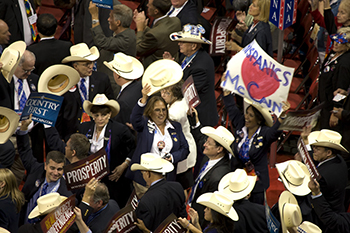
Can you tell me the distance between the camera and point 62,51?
6734 mm

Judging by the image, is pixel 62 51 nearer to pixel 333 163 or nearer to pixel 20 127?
pixel 20 127

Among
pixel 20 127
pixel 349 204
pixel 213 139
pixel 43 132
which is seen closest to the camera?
pixel 20 127

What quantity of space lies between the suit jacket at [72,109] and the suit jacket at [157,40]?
4.03 ft

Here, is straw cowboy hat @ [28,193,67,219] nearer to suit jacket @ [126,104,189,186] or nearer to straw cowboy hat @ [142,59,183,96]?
suit jacket @ [126,104,189,186]

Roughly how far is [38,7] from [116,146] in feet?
15.1

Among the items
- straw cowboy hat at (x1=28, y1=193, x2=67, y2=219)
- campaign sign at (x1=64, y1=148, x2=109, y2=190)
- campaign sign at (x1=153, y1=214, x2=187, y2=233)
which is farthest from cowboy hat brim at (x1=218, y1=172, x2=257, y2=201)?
straw cowboy hat at (x1=28, y1=193, x2=67, y2=219)

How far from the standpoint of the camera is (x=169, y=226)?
4.23 meters

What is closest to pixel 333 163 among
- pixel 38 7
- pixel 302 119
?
pixel 302 119

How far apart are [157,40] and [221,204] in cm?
340

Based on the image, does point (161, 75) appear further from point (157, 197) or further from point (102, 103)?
point (157, 197)

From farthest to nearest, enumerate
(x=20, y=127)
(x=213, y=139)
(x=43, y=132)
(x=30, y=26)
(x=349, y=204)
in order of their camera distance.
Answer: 1. (x=30, y=26)
2. (x=349, y=204)
3. (x=43, y=132)
4. (x=213, y=139)
5. (x=20, y=127)

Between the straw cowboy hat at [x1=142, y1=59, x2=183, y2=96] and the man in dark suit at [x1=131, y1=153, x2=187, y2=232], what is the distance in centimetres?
85

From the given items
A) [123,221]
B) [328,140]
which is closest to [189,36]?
[328,140]

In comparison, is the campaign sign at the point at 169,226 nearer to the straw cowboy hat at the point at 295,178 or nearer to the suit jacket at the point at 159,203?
the suit jacket at the point at 159,203
